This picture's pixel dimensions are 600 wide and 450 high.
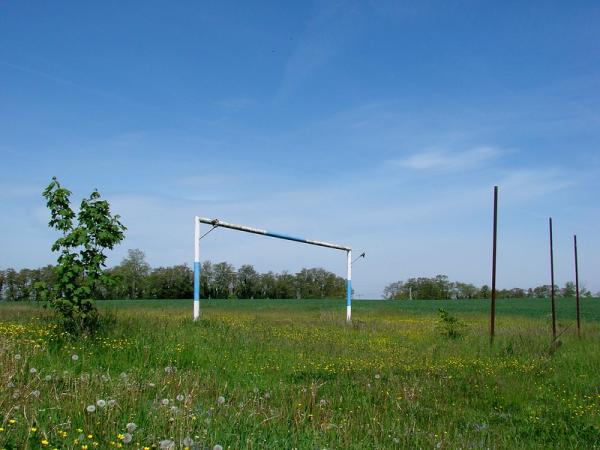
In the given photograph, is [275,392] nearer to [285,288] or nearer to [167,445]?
[167,445]

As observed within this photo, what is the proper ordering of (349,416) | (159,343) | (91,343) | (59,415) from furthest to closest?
(159,343) < (91,343) < (349,416) < (59,415)

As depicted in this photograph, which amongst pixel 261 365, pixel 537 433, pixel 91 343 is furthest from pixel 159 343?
pixel 537 433

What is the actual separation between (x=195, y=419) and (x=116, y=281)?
18.1ft

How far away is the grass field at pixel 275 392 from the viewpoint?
446cm

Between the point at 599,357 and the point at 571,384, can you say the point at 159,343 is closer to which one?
the point at 571,384

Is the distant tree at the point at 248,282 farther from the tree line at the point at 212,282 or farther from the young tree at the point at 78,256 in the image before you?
the young tree at the point at 78,256

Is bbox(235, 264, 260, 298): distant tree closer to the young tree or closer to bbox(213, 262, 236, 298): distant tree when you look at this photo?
bbox(213, 262, 236, 298): distant tree

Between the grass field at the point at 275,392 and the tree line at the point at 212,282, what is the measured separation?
60.7 metres

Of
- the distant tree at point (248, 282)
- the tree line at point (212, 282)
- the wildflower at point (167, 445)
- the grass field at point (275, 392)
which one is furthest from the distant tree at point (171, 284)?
the wildflower at point (167, 445)

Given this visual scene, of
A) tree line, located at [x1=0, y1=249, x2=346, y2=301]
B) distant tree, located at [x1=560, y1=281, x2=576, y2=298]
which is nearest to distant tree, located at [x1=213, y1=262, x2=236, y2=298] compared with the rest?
tree line, located at [x1=0, y1=249, x2=346, y2=301]

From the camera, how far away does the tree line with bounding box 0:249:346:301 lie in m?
82.1

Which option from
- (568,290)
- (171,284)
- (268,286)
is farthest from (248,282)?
(568,290)

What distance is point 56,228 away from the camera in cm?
965

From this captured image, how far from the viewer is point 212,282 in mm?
92500
